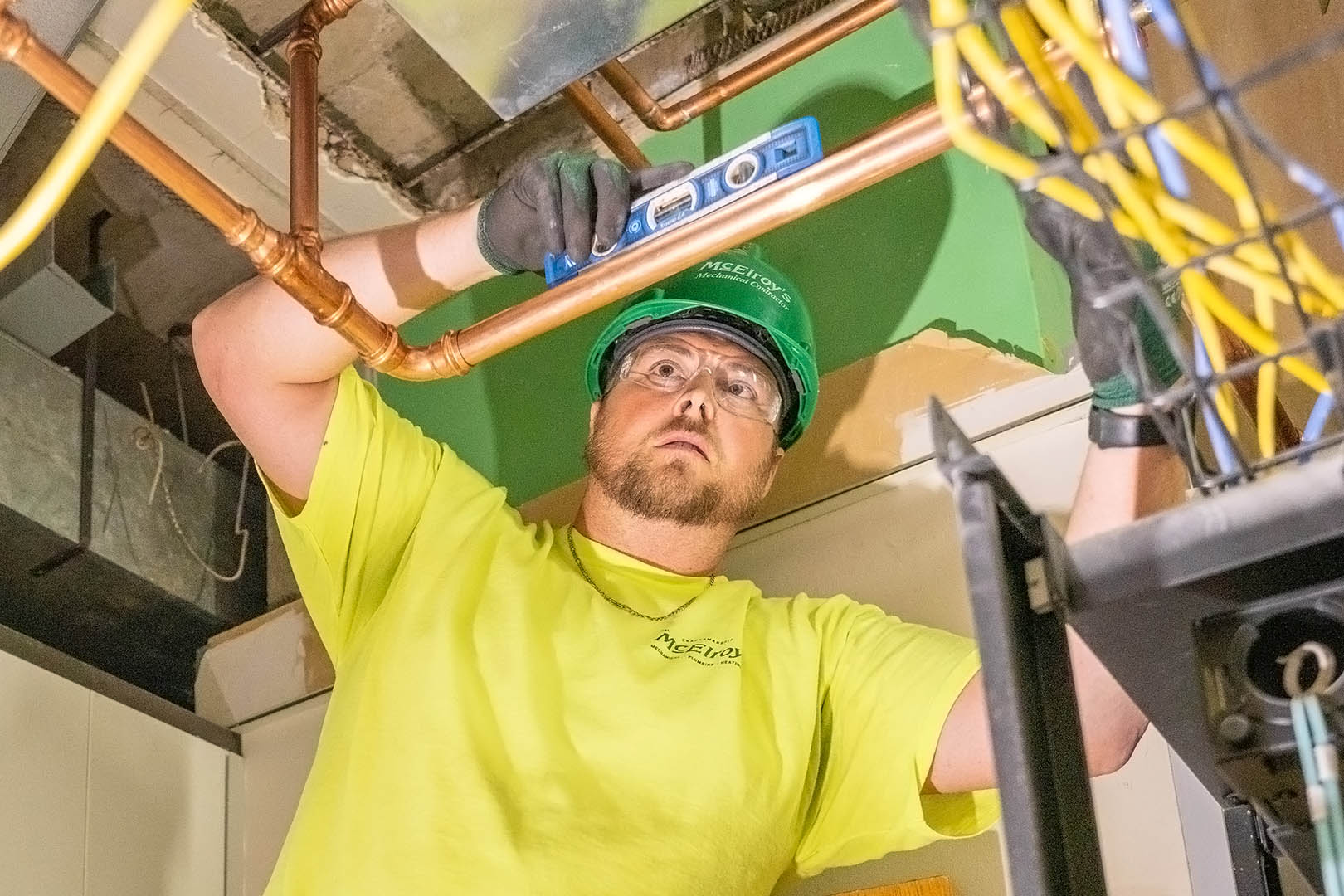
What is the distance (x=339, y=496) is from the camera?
4.49ft

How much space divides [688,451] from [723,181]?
18.7 inches

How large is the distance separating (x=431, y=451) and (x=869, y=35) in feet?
2.68

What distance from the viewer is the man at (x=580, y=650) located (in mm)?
1181

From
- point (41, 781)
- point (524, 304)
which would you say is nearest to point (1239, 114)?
point (524, 304)

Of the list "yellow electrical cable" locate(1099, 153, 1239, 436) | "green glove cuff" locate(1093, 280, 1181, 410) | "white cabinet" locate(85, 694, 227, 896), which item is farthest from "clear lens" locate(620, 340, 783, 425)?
"yellow electrical cable" locate(1099, 153, 1239, 436)

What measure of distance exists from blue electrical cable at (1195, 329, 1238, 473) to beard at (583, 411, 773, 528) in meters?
0.80

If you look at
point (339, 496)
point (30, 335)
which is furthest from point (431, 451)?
A: point (30, 335)

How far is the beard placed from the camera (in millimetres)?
1440

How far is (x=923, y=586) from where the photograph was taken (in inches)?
56.4

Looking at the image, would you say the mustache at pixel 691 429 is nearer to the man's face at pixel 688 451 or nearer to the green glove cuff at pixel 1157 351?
the man's face at pixel 688 451

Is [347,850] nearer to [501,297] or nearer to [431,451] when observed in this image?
[431,451]

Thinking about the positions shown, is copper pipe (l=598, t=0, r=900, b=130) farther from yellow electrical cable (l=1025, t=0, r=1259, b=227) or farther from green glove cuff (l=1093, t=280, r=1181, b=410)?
yellow electrical cable (l=1025, t=0, r=1259, b=227)

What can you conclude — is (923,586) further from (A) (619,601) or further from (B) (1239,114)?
(B) (1239,114)

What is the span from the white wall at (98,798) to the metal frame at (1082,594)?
49.5 inches
